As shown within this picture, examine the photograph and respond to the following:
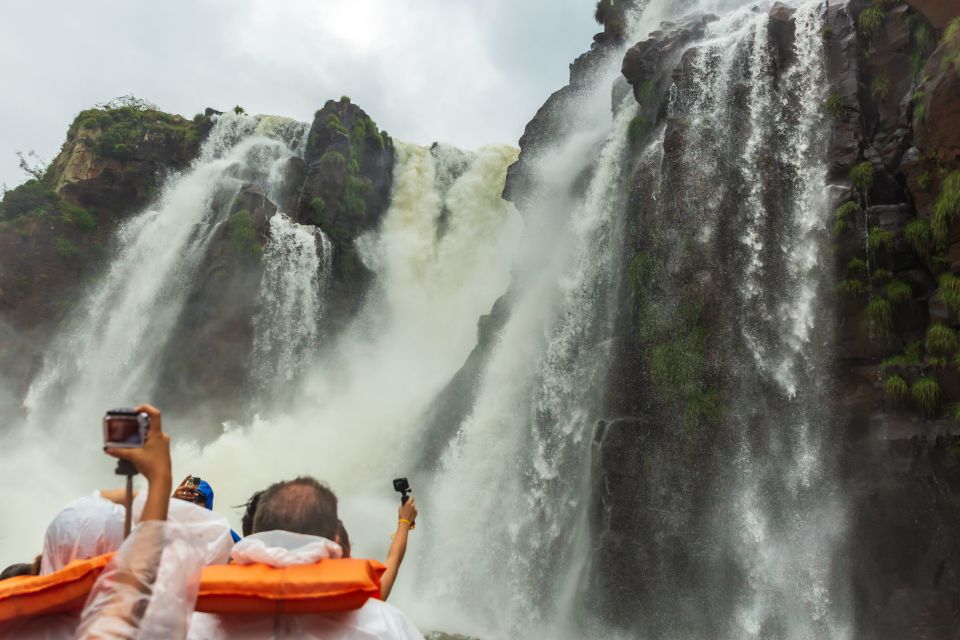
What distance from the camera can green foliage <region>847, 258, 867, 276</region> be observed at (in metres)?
10.8

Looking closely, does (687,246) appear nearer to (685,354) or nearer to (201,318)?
(685,354)

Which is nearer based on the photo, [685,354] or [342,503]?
[685,354]

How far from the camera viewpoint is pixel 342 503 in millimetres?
16766

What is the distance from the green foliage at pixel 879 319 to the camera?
10.4m

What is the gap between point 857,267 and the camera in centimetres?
1087

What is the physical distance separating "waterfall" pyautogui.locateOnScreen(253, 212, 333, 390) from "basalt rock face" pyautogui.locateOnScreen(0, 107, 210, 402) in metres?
6.49

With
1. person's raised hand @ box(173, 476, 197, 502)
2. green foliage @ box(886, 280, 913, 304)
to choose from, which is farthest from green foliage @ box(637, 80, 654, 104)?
person's raised hand @ box(173, 476, 197, 502)

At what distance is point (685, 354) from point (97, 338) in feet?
62.0

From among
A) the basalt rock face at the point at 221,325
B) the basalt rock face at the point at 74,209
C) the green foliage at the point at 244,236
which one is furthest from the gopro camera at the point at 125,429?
the basalt rock face at the point at 74,209

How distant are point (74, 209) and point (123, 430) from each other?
26.7 metres

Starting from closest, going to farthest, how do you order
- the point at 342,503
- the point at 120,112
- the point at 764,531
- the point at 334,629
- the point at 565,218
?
the point at 334,629 < the point at 764,531 < the point at 342,503 < the point at 565,218 < the point at 120,112

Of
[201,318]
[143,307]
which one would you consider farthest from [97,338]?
[201,318]

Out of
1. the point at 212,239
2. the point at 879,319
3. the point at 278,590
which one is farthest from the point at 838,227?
the point at 212,239

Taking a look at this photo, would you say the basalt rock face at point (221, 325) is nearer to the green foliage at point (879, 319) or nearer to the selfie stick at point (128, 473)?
the green foliage at point (879, 319)
